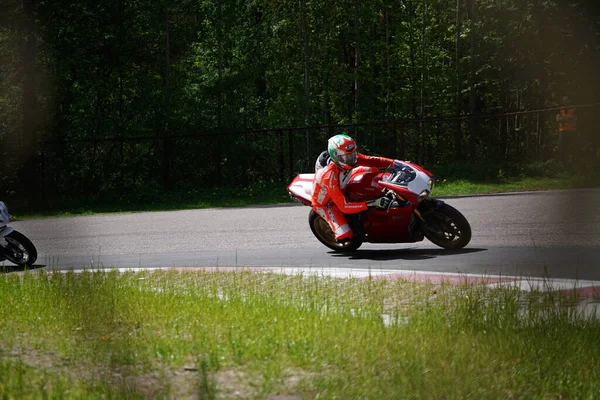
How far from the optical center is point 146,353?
4973 millimetres

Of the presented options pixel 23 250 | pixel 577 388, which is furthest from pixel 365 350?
pixel 23 250

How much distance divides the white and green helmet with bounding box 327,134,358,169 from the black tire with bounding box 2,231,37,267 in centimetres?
427

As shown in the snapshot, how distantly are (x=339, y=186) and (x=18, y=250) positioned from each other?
4389 millimetres

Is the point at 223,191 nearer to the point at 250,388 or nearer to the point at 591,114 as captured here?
the point at 250,388

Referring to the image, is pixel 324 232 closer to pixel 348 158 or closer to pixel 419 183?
pixel 348 158

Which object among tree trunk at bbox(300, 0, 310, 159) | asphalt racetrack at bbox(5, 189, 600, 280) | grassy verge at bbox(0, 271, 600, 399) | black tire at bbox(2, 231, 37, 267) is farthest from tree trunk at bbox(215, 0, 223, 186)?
grassy verge at bbox(0, 271, 600, 399)

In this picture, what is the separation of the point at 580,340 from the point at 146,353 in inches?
102

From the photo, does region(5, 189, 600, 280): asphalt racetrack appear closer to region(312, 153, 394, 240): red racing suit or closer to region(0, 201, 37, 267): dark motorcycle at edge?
region(0, 201, 37, 267): dark motorcycle at edge

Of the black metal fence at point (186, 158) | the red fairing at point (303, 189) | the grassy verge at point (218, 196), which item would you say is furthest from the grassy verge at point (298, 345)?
the black metal fence at point (186, 158)

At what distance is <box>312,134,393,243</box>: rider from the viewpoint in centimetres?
1066

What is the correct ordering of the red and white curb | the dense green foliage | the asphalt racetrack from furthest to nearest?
1. the dense green foliage
2. the asphalt racetrack
3. the red and white curb

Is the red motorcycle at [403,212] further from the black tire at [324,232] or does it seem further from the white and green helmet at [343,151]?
the black tire at [324,232]

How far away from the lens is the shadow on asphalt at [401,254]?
10680mm

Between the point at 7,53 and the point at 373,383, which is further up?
the point at 7,53
